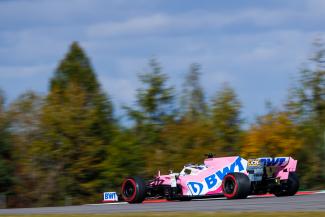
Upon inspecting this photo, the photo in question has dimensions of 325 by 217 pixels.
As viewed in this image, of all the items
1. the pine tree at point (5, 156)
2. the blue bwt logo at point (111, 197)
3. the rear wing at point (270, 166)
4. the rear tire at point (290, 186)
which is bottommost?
the rear tire at point (290, 186)

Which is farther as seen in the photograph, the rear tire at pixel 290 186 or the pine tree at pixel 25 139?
the pine tree at pixel 25 139

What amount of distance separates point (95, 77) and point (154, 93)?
24.6m

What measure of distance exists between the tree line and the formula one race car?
1677 centimetres

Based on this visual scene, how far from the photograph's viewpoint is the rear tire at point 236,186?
22.3m

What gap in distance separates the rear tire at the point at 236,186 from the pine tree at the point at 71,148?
22.2 m

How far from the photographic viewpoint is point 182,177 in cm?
2489

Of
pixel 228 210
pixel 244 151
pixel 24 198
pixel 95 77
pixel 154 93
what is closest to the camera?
pixel 228 210

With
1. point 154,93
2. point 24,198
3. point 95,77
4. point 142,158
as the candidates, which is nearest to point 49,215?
point 24,198

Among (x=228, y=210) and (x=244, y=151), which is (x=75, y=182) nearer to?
→ (x=244, y=151)

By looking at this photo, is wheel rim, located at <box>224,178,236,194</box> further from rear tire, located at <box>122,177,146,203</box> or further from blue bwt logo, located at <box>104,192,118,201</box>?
blue bwt logo, located at <box>104,192,118,201</box>

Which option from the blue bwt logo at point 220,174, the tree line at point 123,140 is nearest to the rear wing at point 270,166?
the blue bwt logo at point 220,174

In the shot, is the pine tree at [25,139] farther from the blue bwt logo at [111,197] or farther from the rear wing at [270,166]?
the rear wing at [270,166]

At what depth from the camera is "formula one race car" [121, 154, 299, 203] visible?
22703mm

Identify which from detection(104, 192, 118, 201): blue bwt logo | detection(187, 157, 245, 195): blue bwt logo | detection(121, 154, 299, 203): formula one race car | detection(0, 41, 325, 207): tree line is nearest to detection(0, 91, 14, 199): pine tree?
detection(0, 41, 325, 207): tree line
